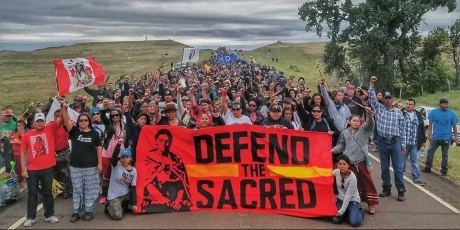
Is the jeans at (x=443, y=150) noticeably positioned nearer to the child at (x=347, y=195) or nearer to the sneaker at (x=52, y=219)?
the child at (x=347, y=195)

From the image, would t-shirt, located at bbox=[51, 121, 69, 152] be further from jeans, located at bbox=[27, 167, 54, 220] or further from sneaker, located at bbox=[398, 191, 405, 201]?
sneaker, located at bbox=[398, 191, 405, 201]

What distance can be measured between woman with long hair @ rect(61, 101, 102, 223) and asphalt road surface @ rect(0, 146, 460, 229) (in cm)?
29

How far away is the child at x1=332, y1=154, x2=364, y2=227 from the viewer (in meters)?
6.90

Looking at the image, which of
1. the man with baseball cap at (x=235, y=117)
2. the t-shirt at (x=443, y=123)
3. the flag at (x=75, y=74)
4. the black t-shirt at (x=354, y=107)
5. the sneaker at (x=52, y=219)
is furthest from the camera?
the black t-shirt at (x=354, y=107)

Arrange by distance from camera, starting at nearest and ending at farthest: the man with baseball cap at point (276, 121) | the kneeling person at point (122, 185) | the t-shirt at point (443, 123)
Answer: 1. the kneeling person at point (122, 185)
2. the man with baseball cap at point (276, 121)
3. the t-shirt at point (443, 123)

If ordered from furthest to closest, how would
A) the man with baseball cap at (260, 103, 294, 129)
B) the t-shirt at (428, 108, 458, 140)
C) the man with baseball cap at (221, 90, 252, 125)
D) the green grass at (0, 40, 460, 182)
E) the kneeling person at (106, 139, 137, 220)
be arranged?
1. the green grass at (0, 40, 460, 182)
2. the t-shirt at (428, 108, 458, 140)
3. the man with baseball cap at (221, 90, 252, 125)
4. the man with baseball cap at (260, 103, 294, 129)
5. the kneeling person at (106, 139, 137, 220)

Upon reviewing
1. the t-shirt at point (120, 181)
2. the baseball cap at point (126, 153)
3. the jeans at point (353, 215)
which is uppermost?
the baseball cap at point (126, 153)

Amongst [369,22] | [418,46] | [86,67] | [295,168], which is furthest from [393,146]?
[418,46]

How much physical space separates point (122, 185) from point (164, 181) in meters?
0.74

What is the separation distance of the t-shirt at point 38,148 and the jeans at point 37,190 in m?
0.10

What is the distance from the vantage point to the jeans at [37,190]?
7059 millimetres

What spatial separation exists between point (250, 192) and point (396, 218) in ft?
8.23

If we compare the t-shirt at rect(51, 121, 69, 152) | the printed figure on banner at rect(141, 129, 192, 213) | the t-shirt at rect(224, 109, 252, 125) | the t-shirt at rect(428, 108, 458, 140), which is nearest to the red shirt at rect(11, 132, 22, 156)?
the t-shirt at rect(51, 121, 69, 152)

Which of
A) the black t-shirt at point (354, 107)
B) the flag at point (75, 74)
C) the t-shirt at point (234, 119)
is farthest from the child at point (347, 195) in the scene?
the flag at point (75, 74)
